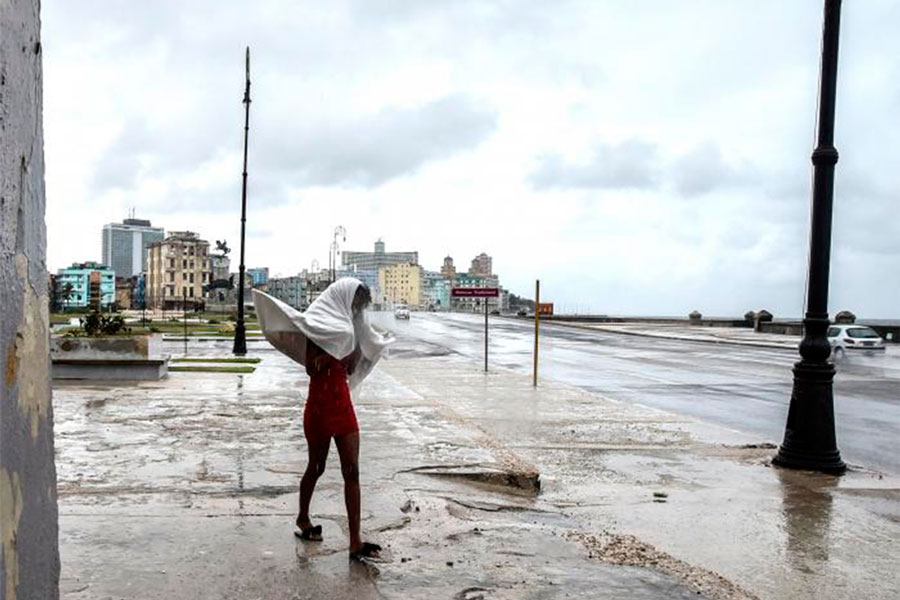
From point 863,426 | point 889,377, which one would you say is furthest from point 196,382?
point 889,377

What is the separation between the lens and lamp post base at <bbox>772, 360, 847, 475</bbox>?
8.63 meters

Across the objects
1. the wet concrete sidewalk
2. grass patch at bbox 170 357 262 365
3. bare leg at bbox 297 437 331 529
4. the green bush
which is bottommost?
grass patch at bbox 170 357 262 365

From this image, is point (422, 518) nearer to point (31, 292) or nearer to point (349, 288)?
point (349, 288)

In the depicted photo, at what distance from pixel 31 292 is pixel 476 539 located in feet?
12.7

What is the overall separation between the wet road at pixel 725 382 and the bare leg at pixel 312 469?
162 inches

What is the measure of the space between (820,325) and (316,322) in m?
6.37

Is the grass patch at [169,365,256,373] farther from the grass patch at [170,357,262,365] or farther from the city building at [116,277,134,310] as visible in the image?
the city building at [116,277,134,310]

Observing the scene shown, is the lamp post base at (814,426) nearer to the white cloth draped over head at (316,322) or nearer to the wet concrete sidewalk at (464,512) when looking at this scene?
the wet concrete sidewalk at (464,512)

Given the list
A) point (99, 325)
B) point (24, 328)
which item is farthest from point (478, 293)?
point (24, 328)

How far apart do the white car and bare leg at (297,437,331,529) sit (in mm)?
33463

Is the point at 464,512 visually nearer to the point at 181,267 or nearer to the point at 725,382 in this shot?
the point at 725,382

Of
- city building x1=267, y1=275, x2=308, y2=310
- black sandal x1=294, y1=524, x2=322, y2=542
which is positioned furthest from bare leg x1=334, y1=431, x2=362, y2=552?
city building x1=267, y1=275, x2=308, y2=310

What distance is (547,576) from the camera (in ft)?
15.7

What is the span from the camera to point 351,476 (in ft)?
16.4
